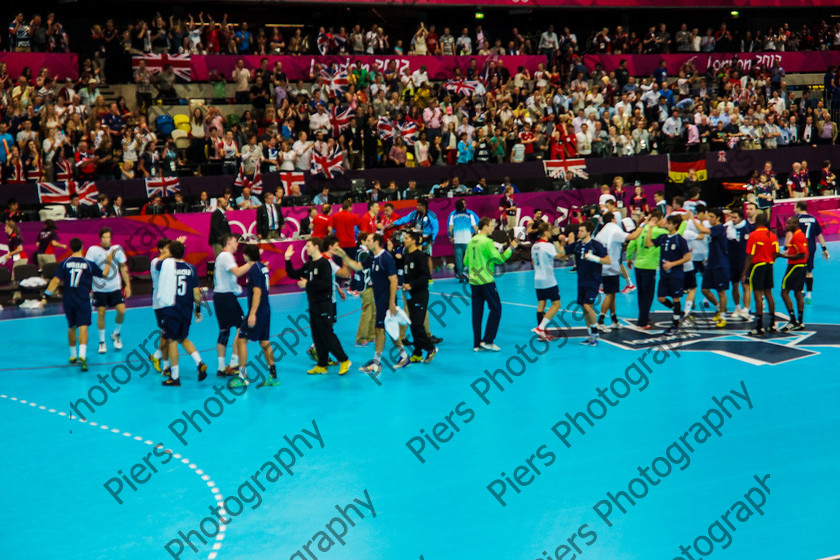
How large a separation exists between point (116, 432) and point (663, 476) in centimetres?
676

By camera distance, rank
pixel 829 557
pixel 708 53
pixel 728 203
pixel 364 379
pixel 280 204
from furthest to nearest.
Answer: pixel 708 53 → pixel 728 203 → pixel 280 204 → pixel 364 379 → pixel 829 557

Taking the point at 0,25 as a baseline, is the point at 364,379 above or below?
below

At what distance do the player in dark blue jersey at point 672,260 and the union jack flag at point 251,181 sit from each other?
12302 millimetres

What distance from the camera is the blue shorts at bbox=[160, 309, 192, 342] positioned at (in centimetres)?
1355

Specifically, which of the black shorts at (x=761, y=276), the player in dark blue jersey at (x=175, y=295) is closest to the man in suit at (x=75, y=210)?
the player in dark blue jersey at (x=175, y=295)

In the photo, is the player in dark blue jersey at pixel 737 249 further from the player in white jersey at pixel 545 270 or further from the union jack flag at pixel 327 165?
the union jack flag at pixel 327 165

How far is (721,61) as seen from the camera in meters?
37.0

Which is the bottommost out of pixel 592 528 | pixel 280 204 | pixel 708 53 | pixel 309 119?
pixel 592 528

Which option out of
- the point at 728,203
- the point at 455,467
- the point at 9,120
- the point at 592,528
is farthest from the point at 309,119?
the point at 592,528

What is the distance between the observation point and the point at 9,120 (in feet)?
79.3

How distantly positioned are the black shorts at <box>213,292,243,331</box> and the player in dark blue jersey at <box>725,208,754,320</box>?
881 centimetres

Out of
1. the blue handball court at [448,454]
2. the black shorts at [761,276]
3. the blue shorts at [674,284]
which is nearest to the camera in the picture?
the blue handball court at [448,454]

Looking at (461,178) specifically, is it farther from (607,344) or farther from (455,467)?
(455,467)

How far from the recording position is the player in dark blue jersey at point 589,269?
15492 mm
